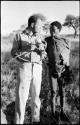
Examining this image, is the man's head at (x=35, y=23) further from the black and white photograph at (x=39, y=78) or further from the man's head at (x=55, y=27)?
the man's head at (x=55, y=27)

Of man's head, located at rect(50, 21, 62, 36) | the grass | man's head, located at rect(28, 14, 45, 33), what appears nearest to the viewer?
man's head, located at rect(28, 14, 45, 33)

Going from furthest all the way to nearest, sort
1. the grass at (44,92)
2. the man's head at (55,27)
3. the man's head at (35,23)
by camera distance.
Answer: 1. the grass at (44,92)
2. the man's head at (55,27)
3. the man's head at (35,23)

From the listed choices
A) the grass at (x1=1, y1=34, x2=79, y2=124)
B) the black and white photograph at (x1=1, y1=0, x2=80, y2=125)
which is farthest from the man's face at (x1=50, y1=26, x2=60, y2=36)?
the grass at (x1=1, y1=34, x2=79, y2=124)

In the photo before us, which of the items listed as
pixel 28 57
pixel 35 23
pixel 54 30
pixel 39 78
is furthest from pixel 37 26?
pixel 39 78

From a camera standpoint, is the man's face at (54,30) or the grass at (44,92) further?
the grass at (44,92)

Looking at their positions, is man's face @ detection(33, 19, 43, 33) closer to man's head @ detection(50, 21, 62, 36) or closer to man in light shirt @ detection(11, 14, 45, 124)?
man in light shirt @ detection(11, 14, 45, 124)

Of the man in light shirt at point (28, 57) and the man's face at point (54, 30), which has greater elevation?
the man's face at point (54, 30)

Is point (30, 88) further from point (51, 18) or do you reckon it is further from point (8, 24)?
point (8, 24)

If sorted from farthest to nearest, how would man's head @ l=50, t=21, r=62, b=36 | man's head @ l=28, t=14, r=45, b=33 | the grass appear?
the grass
man's head @ l=50, t=21, r=62, b=36
man's head @ l=28, t=14, r=45, b=33

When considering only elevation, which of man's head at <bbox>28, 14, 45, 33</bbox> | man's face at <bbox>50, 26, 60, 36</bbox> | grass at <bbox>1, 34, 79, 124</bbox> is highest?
man's head at <bbox>28, 14, 45, 33</bbox>

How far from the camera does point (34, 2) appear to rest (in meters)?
6.31

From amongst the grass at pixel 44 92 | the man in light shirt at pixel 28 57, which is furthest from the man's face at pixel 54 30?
the grass at pixel 44 92

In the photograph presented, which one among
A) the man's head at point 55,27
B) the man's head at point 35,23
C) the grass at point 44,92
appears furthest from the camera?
the grass at point 44,92

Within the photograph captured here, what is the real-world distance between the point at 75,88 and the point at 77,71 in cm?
90
